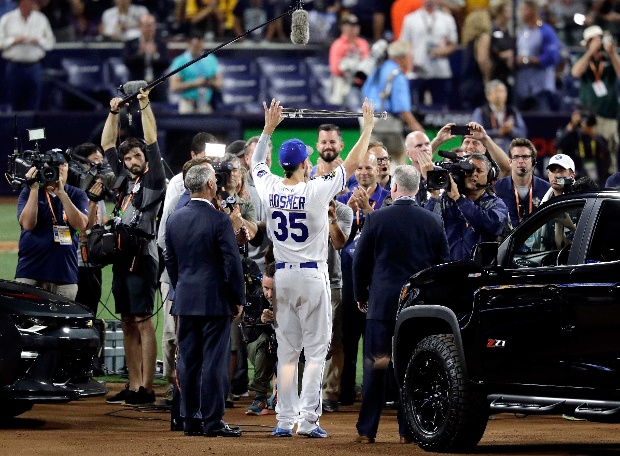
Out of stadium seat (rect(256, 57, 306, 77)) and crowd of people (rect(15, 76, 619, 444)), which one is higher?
stadium seat (rect(256, 57, 306, 77))

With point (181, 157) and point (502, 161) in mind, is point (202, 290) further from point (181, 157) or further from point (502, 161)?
point (181, 157)

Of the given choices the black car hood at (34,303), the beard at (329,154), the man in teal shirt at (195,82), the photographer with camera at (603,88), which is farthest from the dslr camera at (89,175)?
the photographer with camera at (603,88)

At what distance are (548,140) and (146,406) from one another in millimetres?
13488

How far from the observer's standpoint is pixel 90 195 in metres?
12.4

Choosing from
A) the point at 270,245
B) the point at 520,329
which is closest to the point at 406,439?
the point at 520,329

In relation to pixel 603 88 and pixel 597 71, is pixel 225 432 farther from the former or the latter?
pixel 603 88

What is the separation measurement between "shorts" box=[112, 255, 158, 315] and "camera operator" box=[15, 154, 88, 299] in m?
0.42

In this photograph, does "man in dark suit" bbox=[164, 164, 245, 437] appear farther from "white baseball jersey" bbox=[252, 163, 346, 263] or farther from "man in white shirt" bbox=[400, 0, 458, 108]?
"man in white shirt" bbox=[400, 0, 458, 108]

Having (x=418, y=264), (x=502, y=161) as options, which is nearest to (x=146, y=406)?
(x=418, y=264)

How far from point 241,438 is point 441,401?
1492mm

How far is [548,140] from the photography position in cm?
2314

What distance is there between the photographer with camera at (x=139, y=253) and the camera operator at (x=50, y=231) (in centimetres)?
40

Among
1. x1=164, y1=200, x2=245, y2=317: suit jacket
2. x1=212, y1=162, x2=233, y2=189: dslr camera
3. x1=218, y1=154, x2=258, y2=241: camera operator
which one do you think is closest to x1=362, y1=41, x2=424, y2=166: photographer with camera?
x1=218, y1=154, x2=258, y2=241: camera operator

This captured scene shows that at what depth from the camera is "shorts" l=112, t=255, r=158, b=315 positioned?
11469 millimetres
